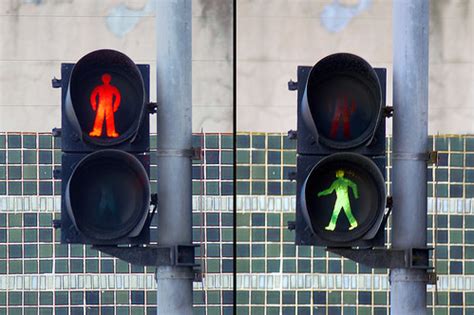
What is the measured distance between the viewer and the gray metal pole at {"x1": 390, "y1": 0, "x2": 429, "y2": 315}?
632cm

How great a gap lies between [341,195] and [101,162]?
1.03 metres

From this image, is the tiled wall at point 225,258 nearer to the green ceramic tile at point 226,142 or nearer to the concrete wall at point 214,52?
the green ceramic tile at point 226,142

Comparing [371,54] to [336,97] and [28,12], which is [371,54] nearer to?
[28,12]

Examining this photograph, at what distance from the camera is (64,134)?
6094 millimetres

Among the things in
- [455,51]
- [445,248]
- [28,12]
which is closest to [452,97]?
[455,51]

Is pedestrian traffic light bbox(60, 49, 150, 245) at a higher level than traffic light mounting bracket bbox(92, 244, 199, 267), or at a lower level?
higher

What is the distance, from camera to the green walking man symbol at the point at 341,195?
6.03m

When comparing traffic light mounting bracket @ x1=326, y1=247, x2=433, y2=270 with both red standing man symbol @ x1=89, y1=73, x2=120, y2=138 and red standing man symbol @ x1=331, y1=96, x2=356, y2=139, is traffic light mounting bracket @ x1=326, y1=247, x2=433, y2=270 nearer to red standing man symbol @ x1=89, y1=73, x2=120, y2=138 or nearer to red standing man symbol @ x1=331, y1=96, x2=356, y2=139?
red standing man symbol @ x1=331, y1=96, x2=356, y2=139

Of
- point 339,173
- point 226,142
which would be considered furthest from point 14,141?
point 339,173

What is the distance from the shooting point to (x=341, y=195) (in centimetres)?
605

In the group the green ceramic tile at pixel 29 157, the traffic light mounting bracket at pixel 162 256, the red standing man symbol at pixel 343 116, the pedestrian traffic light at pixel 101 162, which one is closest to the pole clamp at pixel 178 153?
the pedestrian traffic light at pixel 101 162

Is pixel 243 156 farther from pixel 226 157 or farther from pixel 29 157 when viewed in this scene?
pixel 29 157

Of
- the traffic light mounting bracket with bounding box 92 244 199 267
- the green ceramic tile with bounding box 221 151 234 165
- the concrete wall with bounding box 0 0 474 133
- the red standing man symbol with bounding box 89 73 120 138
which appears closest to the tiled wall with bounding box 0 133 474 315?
the green ceramic tile with bounding box 221 151 234 165

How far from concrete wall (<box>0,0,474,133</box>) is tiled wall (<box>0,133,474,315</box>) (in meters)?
0.23
